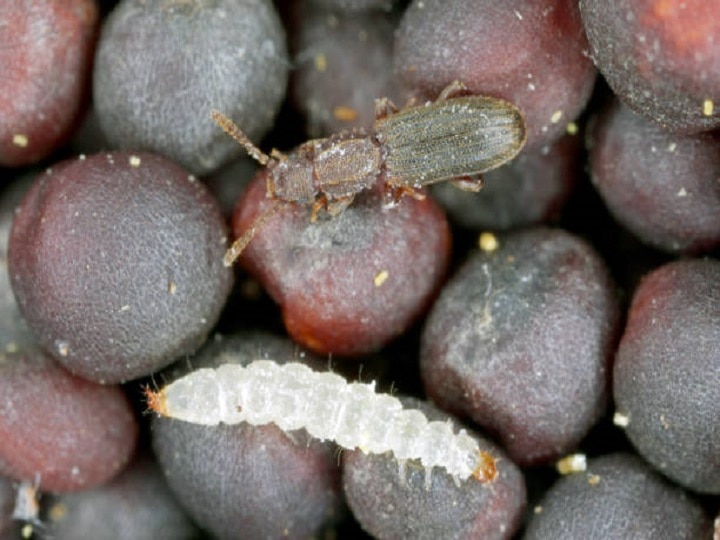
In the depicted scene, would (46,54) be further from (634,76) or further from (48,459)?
(634,76)

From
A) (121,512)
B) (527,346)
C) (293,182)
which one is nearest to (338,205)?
(293,182)

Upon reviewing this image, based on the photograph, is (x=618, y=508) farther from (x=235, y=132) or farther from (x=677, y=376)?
(x=235, y=132)

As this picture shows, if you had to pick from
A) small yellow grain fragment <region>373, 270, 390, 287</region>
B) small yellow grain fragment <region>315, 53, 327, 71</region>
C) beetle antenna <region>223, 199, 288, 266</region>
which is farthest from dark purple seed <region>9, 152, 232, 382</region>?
small yellow grain fragment <region>315, 53, 327, 71</region>

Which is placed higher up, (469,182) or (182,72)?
(182,72)

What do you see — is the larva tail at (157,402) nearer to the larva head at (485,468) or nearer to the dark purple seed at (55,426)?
the dark purple seed at (55,426)

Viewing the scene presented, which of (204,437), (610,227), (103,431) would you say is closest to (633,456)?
(610,227)
